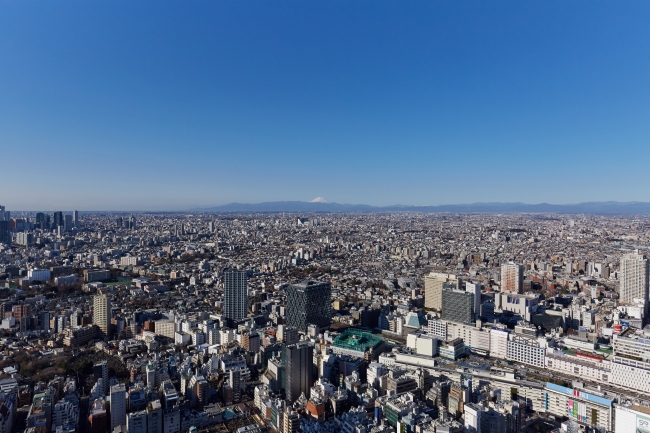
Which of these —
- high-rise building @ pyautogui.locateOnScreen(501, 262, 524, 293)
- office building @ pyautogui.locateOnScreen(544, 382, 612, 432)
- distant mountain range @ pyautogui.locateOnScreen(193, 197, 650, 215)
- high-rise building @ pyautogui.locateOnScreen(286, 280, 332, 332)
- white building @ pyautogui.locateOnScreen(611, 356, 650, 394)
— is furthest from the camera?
distant mountain range @ pyautogui.locateOnScreen(193, 197, 650, 215)

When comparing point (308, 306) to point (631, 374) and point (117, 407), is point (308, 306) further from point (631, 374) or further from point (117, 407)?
point (631, 374)

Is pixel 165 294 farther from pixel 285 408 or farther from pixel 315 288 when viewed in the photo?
pixel 285 408

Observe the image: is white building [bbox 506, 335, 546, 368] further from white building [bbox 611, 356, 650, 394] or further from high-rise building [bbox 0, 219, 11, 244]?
high-rise building [bbox 0, 219, 11, 244]

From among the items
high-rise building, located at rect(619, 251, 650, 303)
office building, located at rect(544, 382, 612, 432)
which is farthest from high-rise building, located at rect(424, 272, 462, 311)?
office building, located at rect(544, 382, 612, 432)

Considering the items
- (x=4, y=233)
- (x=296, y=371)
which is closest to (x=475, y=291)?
(x=296, y=371)

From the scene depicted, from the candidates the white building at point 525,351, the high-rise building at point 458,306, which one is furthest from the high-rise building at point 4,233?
the white building at point 525,351
